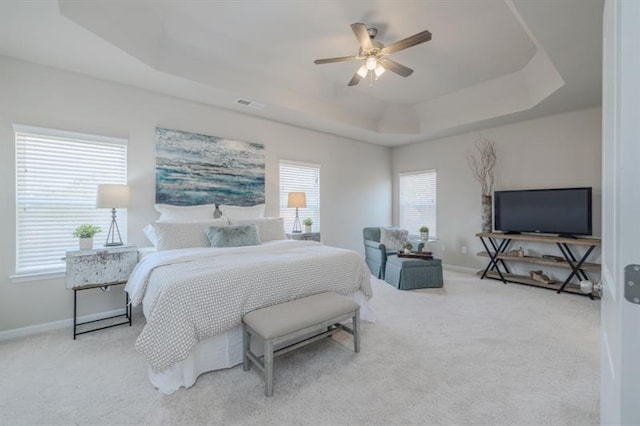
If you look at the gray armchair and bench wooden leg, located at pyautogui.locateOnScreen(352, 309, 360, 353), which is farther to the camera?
the gray armchair

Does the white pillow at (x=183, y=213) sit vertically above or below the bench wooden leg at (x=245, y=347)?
above

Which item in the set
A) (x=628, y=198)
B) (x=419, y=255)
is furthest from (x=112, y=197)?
(x=419, y=255)

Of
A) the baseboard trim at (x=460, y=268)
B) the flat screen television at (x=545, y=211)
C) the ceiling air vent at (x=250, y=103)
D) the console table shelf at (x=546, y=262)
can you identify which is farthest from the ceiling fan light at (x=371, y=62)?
the baseboard trim at (x=460, y=268)

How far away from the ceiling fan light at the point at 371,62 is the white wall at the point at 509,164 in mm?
3214

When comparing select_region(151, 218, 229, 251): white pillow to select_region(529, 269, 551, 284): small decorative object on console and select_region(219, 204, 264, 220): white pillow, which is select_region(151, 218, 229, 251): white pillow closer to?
select_region(219, 204, 264, 220): white pillow

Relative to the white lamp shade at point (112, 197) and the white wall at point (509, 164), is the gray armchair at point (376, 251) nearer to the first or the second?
the white wall at point (509, 164)

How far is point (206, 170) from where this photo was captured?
3.90m

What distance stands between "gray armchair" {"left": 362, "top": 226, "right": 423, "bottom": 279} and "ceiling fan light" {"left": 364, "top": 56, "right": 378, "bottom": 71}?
9.25ft

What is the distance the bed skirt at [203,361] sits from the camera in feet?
6.33

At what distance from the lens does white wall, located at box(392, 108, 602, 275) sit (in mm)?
4039

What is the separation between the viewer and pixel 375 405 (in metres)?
1.78

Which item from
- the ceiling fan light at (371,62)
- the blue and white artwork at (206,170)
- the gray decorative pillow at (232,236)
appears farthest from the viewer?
the blue and white artwork at (206,170)

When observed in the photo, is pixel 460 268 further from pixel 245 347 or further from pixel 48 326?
pixel 48 326

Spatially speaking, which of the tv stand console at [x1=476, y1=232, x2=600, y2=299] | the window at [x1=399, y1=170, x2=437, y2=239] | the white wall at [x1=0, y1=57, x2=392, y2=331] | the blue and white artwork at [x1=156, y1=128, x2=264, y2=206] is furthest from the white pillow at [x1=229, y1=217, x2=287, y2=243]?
the window at [x1=399, y1=170, x2=437, y2=239]
